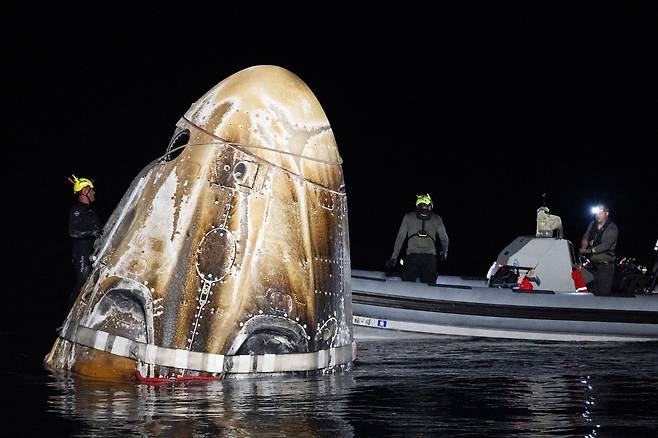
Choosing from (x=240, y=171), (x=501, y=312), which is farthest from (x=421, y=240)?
(x=240, y=171)

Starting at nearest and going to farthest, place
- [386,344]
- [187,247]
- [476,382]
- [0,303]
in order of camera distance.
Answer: [187,247]
[476,382]
[386,344]
[0,303]

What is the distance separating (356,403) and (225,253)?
140 cm

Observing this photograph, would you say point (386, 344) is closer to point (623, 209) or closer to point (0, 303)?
point (0, 303)

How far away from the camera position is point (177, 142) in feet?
33.6

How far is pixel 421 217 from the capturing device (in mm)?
16438

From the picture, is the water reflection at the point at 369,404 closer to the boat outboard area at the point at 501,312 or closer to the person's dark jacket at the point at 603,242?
the boat outboard area at the point at 501,312

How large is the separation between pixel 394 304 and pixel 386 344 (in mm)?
879

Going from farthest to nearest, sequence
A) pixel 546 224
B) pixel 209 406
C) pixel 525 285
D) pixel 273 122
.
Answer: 1. pixel 546 224
2. pixel 525 285
3. pixel 273 122
4. pixel 209 406

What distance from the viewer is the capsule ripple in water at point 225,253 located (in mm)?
9695

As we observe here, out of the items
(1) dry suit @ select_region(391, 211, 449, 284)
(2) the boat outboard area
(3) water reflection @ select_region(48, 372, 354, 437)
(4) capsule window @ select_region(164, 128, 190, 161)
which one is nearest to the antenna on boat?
(2) the boat outboard area

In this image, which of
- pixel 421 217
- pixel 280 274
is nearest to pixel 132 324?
pixel 280 274

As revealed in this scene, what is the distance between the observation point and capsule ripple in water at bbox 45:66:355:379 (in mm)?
9695

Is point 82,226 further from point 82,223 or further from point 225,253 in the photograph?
point 225,253

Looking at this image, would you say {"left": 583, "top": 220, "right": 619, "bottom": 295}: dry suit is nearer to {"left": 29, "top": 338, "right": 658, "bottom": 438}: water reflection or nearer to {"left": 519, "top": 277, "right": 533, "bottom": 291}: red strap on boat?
{"left": 519, "top": 277, "right": 533, "bottom": 291}: red strap on boat
